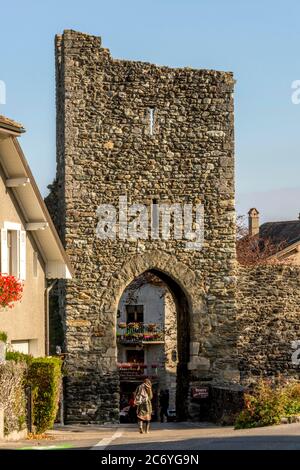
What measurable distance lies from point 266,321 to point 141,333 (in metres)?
24.2

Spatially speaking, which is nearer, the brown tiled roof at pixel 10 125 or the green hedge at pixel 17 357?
the green hedge at pixel 17 357

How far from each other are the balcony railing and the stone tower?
76.6 feet

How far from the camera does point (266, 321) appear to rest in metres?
32.8

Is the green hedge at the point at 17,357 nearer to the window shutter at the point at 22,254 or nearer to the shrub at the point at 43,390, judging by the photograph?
the shrub at the point at 43,390

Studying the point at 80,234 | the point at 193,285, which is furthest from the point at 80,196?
the point at 193,285

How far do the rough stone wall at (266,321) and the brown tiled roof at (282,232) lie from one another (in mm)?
32194

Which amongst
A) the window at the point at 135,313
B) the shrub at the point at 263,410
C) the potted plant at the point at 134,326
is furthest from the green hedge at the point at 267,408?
the window at the point at 135,313

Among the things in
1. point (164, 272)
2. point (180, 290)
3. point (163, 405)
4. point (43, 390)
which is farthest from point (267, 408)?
point (163, 405)

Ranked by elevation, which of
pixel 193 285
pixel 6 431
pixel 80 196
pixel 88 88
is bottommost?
pixel 6 431

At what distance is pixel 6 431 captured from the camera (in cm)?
2003

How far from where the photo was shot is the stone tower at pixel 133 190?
31.2m

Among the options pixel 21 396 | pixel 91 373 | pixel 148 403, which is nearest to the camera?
pixel 21 396

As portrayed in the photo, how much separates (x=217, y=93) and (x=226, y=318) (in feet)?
19.7
